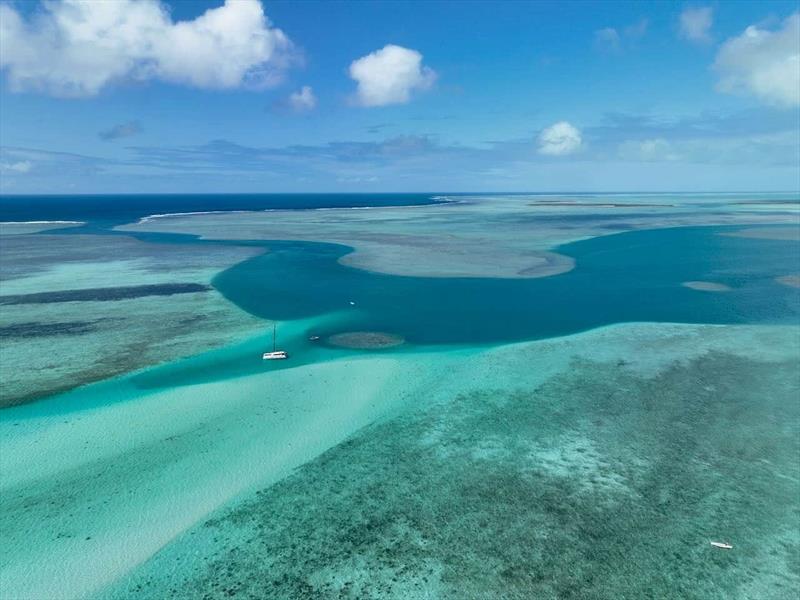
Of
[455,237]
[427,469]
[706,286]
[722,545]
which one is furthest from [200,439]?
[455,237]

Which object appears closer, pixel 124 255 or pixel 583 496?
pixel 583 496

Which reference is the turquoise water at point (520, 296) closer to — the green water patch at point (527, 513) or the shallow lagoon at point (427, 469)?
the shallow lagoon at point (427, 469)

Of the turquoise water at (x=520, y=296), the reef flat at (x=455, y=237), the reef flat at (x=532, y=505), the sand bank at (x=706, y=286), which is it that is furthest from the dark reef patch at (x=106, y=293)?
the sand bank at (x=706, y=286)

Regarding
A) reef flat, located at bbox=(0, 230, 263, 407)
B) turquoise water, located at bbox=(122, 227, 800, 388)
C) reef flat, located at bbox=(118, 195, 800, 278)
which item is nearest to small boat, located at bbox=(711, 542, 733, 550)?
turquoise water, located at bbox=(122, 227, 800, 388)

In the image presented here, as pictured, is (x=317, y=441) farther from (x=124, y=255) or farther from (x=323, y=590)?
(x=124, y=255)

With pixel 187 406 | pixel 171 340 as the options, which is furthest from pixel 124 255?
pixel 187 406

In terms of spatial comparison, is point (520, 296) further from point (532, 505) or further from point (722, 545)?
point (722, 545)
